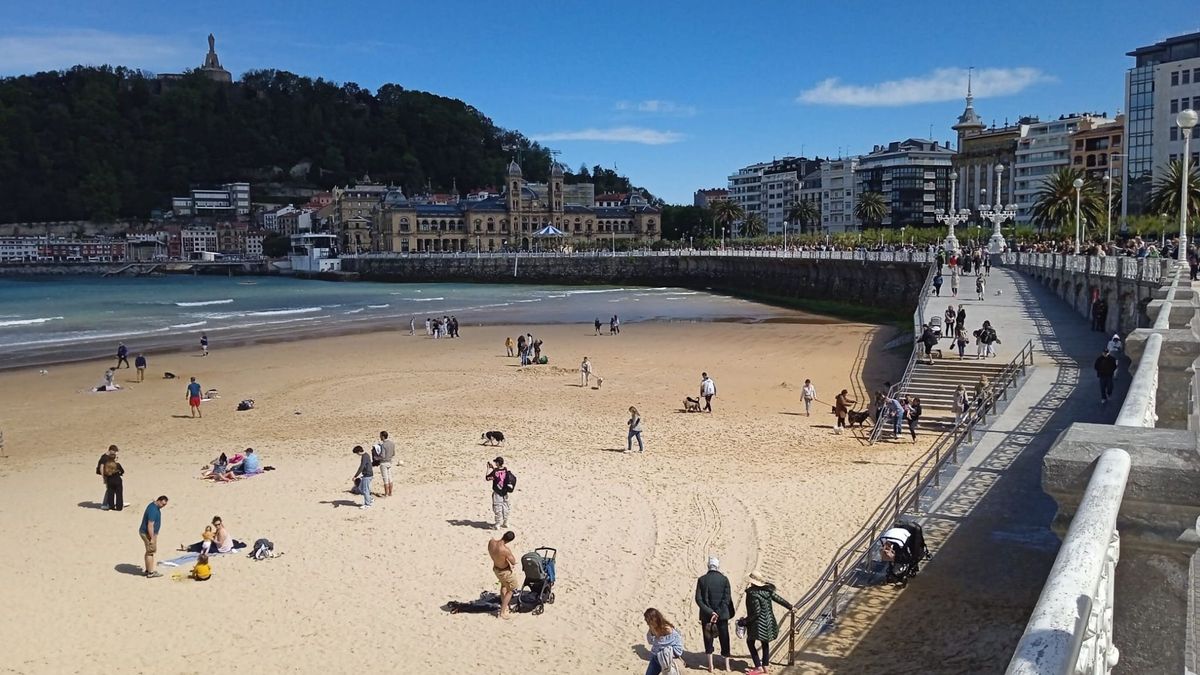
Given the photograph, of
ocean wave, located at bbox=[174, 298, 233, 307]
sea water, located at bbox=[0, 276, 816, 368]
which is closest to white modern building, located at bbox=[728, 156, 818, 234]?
sea water, located at bbox=[0, 276, 816, 368]

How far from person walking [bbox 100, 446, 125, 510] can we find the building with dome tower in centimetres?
11693

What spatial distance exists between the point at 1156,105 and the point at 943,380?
61936 millimetres

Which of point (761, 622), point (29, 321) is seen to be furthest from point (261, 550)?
point (29, 321)

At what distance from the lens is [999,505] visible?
11.5m

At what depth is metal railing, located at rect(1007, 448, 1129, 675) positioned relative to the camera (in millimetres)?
2416

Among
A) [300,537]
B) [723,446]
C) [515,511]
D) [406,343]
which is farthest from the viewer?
[406,343]

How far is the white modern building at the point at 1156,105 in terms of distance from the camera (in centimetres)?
6688

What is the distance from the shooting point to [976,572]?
9.76 meters

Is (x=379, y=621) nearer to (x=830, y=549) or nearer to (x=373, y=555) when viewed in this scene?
(x=373, y=555)

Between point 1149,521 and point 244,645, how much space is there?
31.4 feet

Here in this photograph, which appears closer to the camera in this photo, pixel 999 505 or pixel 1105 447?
pixel 1105 447

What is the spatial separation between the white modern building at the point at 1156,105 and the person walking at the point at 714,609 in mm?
69507

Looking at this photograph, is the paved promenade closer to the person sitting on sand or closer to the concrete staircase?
the concrete staircase

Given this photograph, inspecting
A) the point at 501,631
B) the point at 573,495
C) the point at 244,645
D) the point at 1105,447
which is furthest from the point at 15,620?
the point at 1105,447
